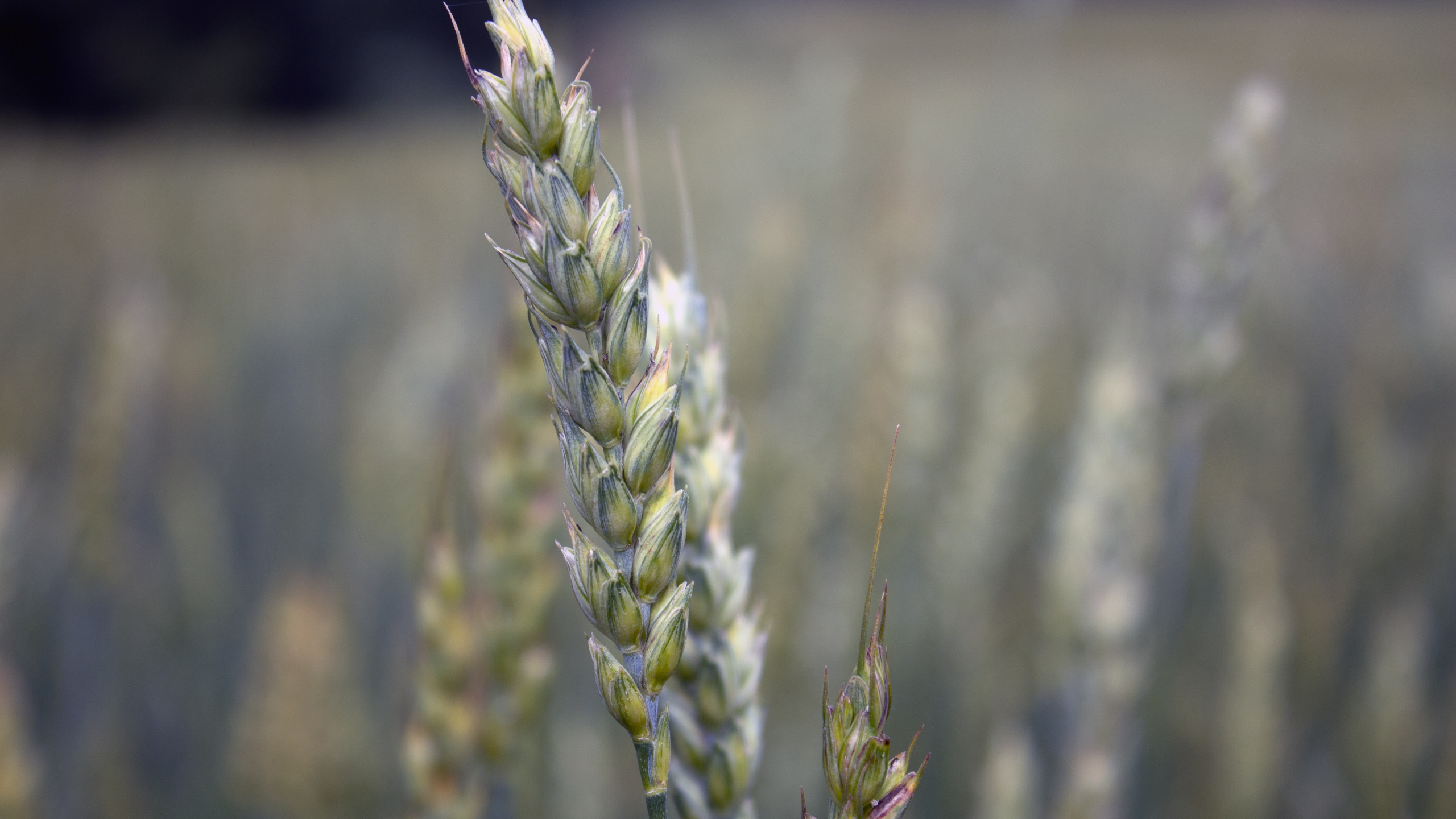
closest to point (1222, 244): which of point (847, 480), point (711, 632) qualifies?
point (847, 480)

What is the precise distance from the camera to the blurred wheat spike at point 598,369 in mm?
358

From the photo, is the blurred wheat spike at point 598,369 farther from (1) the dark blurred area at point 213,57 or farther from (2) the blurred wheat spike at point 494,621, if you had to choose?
(1) the dark blurred area at point 213,57

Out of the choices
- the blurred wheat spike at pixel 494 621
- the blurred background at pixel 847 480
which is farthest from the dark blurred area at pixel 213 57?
the blurred wheat spike at pixel 494 621

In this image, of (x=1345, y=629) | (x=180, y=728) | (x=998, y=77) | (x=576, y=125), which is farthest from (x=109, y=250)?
(x=998, y=77)

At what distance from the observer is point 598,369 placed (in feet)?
1.22

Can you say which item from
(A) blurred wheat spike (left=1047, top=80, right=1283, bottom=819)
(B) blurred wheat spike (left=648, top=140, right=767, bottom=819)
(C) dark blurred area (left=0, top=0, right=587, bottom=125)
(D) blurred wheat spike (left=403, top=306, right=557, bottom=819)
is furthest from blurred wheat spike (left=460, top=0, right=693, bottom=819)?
(C) dark blurred area (left=0, top=0, right=587, bottom=125)

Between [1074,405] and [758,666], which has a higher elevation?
[758,666]

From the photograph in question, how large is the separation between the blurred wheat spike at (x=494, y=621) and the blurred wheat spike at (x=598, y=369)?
1.39ft

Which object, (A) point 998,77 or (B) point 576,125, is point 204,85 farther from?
(B) point 576,125

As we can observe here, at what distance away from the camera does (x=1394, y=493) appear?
2.20m

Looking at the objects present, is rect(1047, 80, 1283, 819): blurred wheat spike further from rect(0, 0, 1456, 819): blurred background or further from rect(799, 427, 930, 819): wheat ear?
rect(799, 427, 930, 819): wheat ear

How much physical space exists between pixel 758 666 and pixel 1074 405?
3072 mm

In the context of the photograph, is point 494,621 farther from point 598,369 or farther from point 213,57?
point 213,57

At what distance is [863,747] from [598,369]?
209 mm
